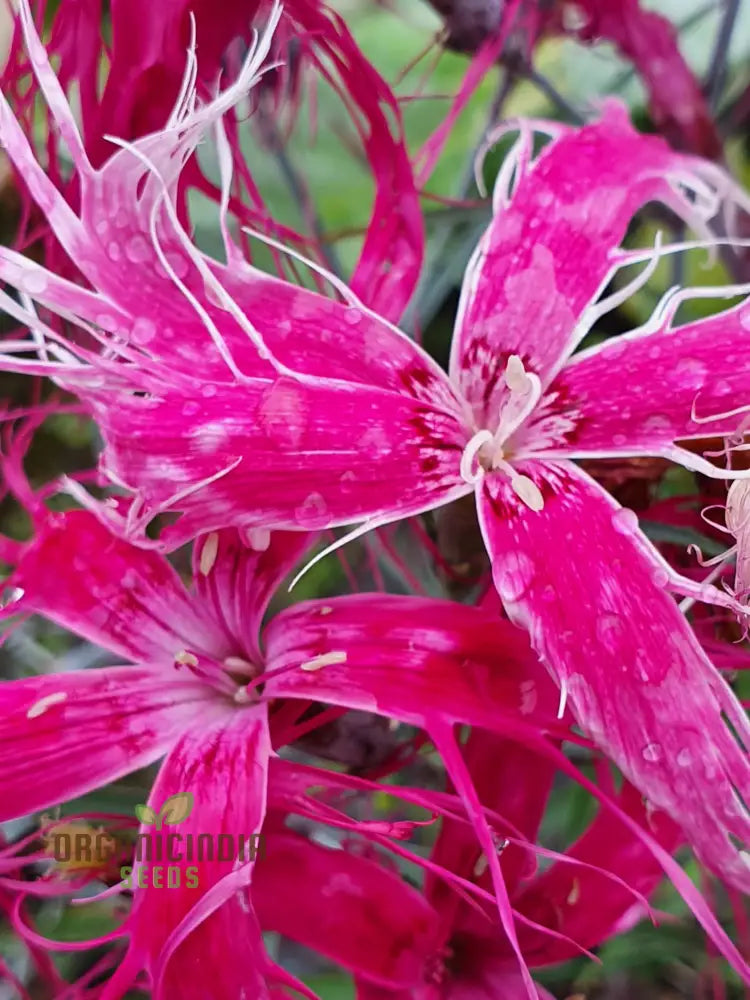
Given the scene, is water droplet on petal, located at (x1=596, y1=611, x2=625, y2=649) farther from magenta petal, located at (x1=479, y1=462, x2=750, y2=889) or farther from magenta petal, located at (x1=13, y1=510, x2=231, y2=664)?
magenta petal, located at (x1=13, y1=510, x2=231, y2=664)

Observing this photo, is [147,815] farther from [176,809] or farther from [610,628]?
[610,628]

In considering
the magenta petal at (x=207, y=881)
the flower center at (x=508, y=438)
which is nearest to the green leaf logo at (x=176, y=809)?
the magenta petal at (x=207, y=881)

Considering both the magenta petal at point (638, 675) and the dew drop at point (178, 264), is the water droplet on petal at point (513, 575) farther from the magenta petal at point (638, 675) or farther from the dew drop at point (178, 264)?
the dew drop at point (178, 264)

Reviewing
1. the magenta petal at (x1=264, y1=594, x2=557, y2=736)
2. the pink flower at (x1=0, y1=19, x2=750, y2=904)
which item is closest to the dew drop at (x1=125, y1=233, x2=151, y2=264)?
the pink flower at (x1=0, y1=19, x2=750, y2=904)

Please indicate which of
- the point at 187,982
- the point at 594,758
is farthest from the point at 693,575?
the point at 187,982

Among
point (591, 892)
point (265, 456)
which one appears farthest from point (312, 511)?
point (591, 892)

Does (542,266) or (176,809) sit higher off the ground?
(542,266)

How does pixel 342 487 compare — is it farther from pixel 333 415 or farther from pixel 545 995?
pixel 545 995
